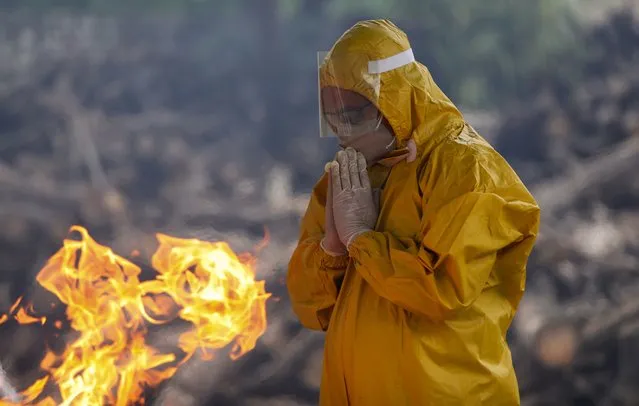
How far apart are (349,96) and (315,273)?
16.4 inches

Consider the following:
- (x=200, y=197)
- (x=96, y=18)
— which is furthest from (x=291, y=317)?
(x=96, y=18)

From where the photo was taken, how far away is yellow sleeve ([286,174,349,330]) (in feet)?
5.73

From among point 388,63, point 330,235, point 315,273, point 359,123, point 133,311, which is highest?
point 388,63

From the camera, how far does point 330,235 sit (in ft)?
5.53

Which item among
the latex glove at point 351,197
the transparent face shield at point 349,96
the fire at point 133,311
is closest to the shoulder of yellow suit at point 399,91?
the transparent face shield at point 349,96

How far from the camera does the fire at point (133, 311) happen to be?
2.80 metres

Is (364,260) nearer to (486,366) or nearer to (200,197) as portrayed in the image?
(486,366)

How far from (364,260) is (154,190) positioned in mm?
1589

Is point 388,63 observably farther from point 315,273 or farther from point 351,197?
point 315,273

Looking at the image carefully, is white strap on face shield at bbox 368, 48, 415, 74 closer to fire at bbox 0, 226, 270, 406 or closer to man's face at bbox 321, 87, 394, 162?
man's face at bbox 321, 87, 394, 162

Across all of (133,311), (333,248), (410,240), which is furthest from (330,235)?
(133,311)

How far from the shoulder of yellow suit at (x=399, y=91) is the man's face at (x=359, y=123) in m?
0.02

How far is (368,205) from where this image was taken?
64.2 inches

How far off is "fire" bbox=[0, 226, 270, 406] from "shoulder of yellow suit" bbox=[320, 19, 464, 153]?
145 centimetres
